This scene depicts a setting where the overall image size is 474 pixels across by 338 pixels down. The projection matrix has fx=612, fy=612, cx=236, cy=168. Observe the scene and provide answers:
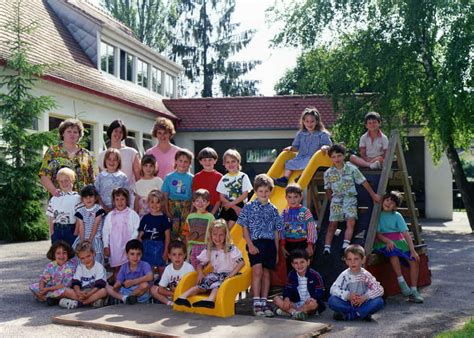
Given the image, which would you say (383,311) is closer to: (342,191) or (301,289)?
(301,289)

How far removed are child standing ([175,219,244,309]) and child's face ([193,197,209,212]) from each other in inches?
17.5

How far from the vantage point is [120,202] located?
7.14 m

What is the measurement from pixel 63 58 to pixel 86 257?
45.2 feet

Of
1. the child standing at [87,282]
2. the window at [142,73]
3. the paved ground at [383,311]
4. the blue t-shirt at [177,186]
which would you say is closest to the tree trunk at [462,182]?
the paved ground at [383,311]

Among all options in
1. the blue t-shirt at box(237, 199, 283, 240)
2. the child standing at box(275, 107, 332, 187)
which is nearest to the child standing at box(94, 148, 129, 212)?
the blue t-shirt at box(237, 199, 283, 240)

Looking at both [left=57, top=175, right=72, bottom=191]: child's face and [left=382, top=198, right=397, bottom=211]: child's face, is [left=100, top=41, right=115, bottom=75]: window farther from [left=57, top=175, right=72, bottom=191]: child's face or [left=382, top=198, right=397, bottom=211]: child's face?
[left=382, top=198, right=397, bottom=211]: child's face

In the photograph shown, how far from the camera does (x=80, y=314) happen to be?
6.12 metres

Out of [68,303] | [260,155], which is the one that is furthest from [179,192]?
[260,155]

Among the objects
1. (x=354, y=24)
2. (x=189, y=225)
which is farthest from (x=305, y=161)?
(x=354, y=24)

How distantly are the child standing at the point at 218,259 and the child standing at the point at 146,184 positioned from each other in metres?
1.21

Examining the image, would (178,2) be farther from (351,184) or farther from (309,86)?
(351,184)

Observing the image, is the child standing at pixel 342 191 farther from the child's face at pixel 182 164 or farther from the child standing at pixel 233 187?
the child's face at pixel 182 164

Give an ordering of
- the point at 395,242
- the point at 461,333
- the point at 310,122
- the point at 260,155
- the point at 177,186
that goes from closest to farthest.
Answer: the point at 461,333 < the point at 177,186 < the point at 395,242 < the point at 310,122 < the point at 260,155

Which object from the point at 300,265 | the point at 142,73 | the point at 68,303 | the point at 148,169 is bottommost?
the point at 68,303
